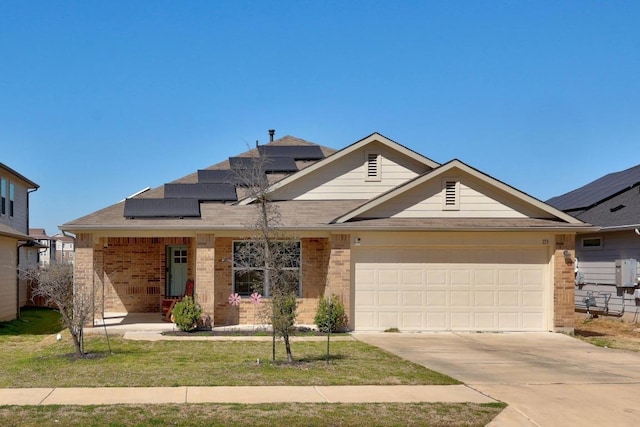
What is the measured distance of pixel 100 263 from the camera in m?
18.6

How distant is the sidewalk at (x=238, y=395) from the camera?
8.83 metres

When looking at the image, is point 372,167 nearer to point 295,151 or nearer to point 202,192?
point 295,151

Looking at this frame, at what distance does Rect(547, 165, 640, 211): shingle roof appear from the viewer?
24030 millimetres

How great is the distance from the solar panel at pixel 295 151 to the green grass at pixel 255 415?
1403 centimetres

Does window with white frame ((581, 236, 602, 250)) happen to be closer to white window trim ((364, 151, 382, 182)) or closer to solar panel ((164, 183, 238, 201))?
white window trim ((364, 151, 382, 182))

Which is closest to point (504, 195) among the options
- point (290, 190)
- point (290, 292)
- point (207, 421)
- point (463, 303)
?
point (463, 303)

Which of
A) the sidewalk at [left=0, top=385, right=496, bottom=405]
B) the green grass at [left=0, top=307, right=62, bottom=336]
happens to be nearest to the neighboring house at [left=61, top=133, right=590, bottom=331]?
the green grass at [left=0, top=307, right=62, bottom=336]

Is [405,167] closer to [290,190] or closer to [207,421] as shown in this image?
[290,190]

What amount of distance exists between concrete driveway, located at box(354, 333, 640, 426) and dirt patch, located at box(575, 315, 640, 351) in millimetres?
802

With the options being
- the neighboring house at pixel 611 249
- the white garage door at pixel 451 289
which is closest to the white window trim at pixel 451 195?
the white garage door at pixel 451 289

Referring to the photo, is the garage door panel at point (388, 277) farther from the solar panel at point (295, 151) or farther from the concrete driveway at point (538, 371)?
the solar panel at point (295, 151)

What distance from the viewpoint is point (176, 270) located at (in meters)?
20.3

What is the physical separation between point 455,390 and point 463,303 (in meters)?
7.71

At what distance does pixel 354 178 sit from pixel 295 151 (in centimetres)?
376
